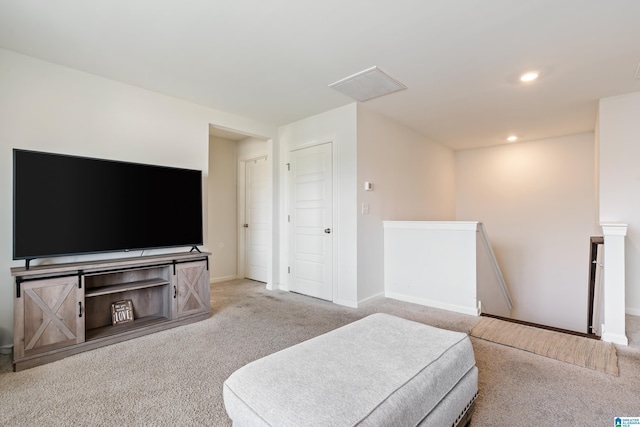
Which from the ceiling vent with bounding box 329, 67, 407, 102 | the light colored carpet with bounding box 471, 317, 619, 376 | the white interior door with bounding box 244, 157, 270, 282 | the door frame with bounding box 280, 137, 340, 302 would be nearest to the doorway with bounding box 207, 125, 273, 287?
the white interior door with bounding box 244, 157, 270, 282

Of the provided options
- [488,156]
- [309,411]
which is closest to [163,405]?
[309,411]

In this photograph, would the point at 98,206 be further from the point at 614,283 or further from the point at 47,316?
the point at 614,283

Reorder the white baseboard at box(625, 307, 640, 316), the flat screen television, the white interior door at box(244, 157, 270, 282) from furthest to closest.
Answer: the white interior door at box(244, 157, 270, 282) < the white baseboard at box(625, 307, 640, 316) < the flat screen television

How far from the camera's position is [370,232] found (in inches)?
155

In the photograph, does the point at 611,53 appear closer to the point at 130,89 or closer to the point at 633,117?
the point at 633,117

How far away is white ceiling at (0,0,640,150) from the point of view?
202cm

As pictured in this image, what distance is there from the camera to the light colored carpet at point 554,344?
225 cm

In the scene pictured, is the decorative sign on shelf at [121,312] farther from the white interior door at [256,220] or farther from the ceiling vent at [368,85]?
the ceiling vent at [368,85]

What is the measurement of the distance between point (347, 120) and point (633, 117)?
10.5ft

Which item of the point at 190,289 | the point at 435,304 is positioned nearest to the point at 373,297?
the point at 435,304

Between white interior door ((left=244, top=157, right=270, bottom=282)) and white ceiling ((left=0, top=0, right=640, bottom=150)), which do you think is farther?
white interior door ((left=244, top=157, right=270, bottom=282))

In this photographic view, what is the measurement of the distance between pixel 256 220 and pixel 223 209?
25.3 inches

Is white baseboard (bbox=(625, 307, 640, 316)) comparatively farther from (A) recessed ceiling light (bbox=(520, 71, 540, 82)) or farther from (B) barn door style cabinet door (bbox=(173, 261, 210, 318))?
(B) barn door style cabinet door (bbox=(173, 261, 210, 318))

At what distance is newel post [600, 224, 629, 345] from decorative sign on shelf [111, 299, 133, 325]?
439 cm
